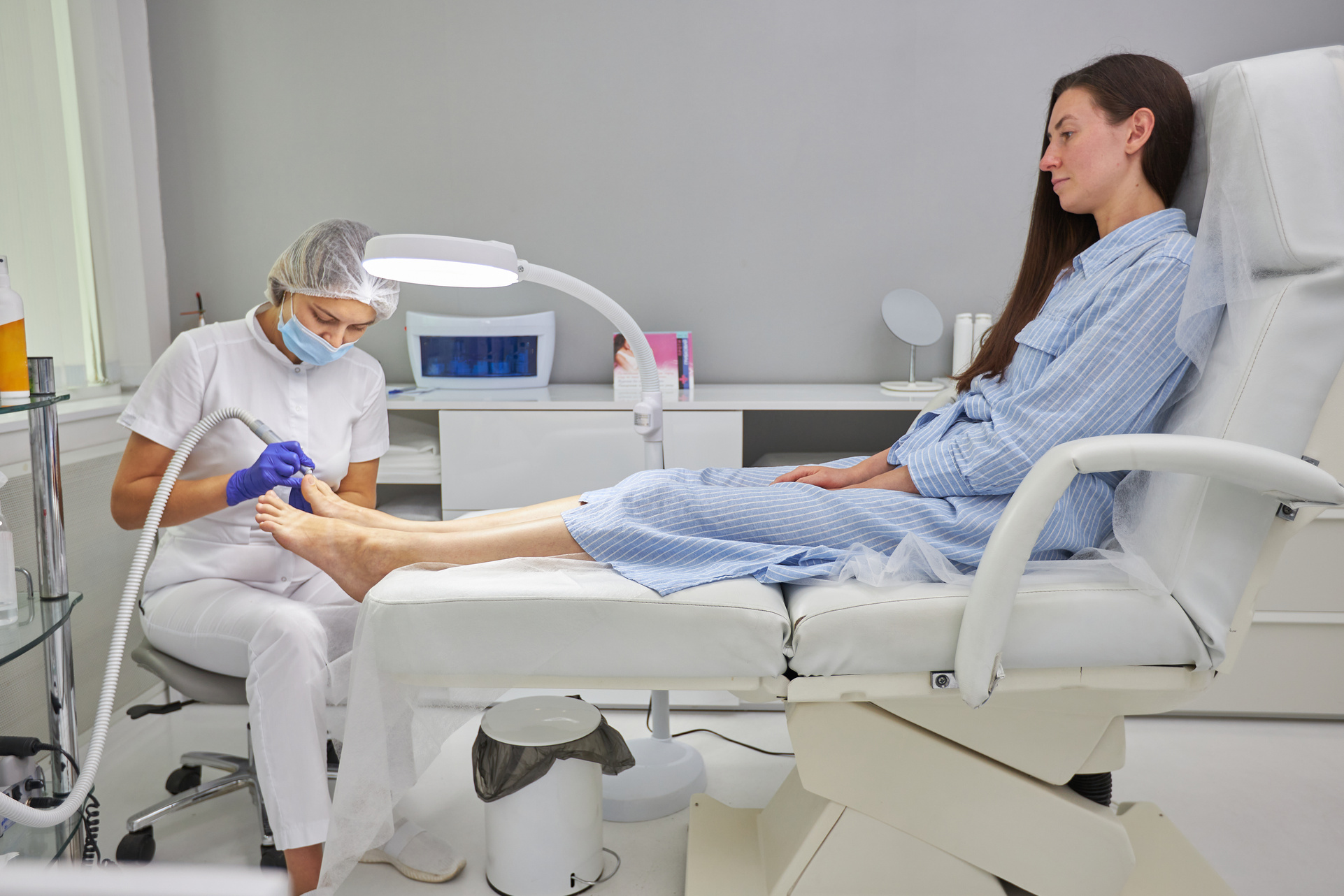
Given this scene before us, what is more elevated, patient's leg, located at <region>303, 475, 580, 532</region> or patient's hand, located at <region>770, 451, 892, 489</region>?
patient's hand, located at <region>770, 451, 892, 489</region>

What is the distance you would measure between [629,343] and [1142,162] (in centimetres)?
94

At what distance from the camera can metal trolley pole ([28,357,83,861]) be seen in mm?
1257

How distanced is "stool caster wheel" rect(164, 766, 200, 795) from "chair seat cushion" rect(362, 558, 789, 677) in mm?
945

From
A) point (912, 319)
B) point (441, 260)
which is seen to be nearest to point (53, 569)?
point (441, 260)

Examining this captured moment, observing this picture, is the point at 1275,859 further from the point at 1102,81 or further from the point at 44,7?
the point at 44,7

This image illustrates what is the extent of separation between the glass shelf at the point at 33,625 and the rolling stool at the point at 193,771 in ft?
0.57

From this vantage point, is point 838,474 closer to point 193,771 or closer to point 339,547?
point 339,547

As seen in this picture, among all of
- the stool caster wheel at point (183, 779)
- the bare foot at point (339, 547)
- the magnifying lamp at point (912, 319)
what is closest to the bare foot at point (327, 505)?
the bare foot at point (339, 547)

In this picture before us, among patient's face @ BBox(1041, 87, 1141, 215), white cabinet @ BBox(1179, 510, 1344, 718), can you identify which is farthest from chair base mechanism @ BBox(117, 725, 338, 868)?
white cabinet @ BBox(1179, 510, 1344, 718)

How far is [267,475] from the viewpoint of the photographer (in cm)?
143

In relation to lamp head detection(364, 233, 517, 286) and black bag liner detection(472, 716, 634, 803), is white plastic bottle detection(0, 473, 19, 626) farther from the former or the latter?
black bag liner detection(472, 716, 634, 803)

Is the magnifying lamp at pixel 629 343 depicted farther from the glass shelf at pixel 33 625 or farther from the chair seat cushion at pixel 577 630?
the glass shelf at pixel 33 625

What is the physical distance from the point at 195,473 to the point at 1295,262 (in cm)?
173

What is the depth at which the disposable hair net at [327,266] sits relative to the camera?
4.98ft
